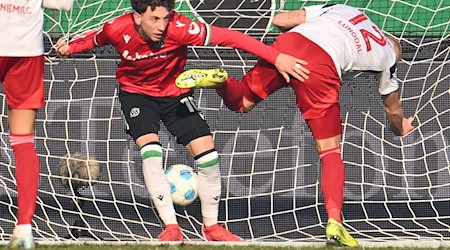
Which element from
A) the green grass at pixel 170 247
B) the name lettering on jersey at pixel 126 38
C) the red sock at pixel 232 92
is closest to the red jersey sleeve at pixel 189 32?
the name lettering on jersey at pixel 126 38

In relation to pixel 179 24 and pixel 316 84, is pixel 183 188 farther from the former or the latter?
pixel 316 84

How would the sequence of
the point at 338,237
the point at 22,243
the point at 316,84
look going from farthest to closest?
the point at 316,84, the point at 338,237, the point at 22,243

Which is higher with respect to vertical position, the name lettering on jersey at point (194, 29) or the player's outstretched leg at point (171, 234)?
the name lettering on jersey at point (194, 29)

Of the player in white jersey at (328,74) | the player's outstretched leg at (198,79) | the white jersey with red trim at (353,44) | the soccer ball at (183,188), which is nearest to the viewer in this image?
the player's outstretched leg at (198,79)

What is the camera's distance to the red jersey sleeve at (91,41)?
254 inches

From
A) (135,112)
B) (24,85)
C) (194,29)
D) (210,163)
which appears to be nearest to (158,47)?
(194,29)

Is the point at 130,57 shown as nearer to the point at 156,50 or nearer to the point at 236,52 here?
the point at 156,50

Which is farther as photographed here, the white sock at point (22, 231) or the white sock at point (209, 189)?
the white sock at point (209, 189)

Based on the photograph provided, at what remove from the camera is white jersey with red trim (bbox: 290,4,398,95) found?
6.35m

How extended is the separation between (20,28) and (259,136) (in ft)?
10.2

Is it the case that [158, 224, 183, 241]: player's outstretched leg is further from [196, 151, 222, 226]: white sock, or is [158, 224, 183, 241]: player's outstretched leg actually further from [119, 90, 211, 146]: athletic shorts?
[119, 90, 211, 146]: athletic shorts

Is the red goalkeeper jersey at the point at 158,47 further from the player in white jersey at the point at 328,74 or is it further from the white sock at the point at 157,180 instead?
the white sock at the point at 157,180

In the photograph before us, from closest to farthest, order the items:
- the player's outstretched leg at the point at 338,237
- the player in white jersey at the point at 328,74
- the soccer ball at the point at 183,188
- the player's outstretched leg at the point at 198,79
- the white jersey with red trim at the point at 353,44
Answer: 1. the player's outstretched leg at the point at 338,237
2. the player's outstretched leg at the point at 198,79
3. the player in white jersey at the point at 328,74
4. the white jersey with red trim at the point at 353,44
5. the soccer ball at the point at 183,188

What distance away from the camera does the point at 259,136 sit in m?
8.48
